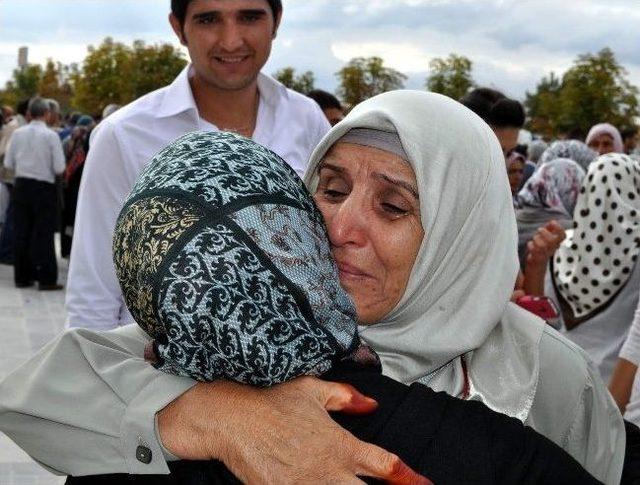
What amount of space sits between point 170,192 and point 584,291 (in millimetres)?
3315

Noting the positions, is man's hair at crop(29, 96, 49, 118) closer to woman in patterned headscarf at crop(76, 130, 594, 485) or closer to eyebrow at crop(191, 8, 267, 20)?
eyebrow at crop(191, 8, 267, 20)

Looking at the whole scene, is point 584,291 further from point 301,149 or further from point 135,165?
point 135,165

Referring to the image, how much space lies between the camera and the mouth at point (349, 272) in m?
1.87

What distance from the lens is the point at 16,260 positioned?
1155cm

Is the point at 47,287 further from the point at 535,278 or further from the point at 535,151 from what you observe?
the point at 535,278

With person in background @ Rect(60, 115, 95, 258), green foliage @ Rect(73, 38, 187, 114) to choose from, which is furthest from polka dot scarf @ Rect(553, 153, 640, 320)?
green foliage @ Rect(73, 38, 187, 114)

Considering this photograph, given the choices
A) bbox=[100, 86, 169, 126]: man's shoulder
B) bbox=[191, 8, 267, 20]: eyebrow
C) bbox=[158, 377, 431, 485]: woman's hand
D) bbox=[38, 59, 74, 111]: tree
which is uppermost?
bbox=[191, 8, 267, 20]: eyebrow

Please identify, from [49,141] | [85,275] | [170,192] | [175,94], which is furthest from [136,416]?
[49,141]

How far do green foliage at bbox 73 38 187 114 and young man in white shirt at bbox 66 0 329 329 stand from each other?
44.0 m

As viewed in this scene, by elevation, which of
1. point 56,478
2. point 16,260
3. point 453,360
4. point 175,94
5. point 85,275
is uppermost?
point 175,94

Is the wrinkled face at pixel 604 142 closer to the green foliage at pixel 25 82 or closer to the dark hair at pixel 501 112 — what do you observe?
the dark hair at pixel 501 112

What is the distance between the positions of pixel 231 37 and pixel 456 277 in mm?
1673

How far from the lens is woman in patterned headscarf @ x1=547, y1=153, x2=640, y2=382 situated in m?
4.34

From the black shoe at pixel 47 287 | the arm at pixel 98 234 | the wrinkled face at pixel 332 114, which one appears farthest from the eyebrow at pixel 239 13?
the black shoe at pixel 47 287
